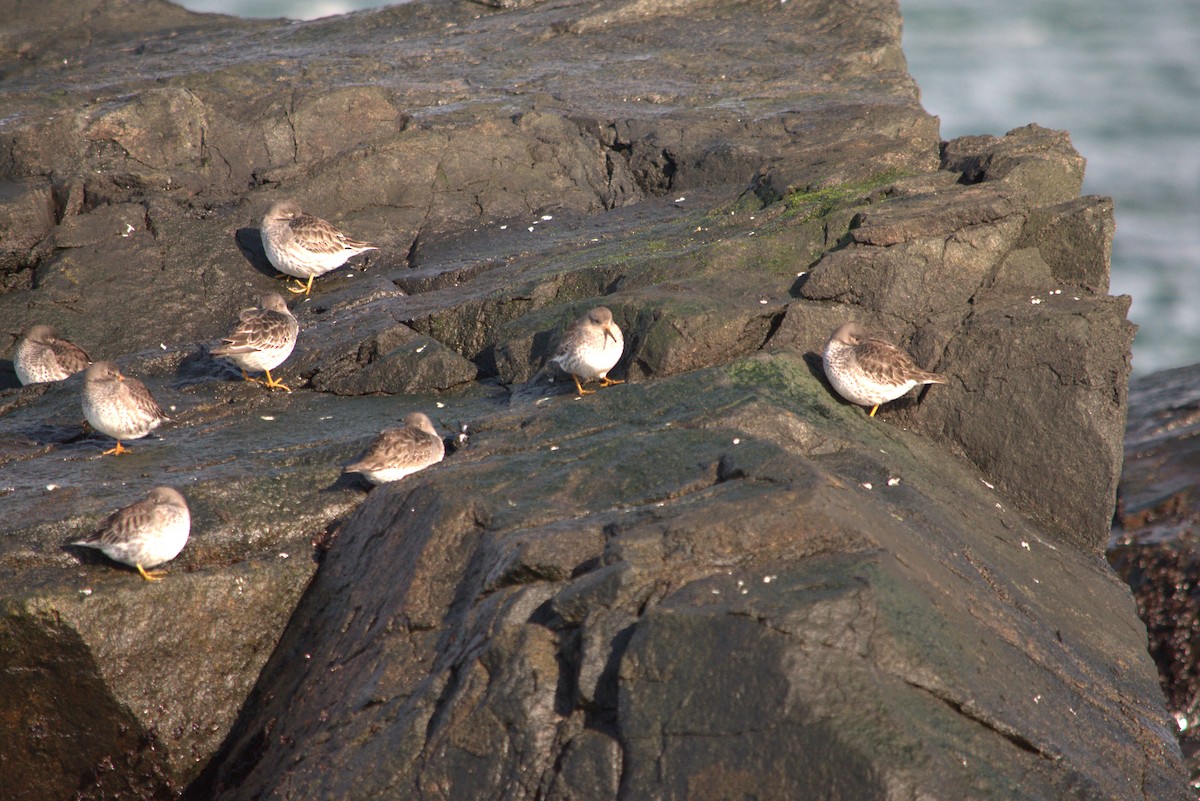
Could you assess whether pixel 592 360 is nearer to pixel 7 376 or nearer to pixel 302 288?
pixel 302 288

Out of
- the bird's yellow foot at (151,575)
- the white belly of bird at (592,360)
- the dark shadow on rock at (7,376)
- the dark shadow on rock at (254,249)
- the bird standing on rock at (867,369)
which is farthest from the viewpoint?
the dark shadow on rock at (254,249)

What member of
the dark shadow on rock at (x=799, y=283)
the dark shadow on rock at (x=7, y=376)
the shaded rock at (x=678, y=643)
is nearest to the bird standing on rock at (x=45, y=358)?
the dark shadow on rock at (x=7, y=376)

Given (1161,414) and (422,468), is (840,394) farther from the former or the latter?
(1161,414)

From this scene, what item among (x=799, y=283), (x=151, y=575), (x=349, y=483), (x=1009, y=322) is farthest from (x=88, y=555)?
(x=1009, y=322)

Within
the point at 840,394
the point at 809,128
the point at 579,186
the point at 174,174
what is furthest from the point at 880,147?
the point at 174,174

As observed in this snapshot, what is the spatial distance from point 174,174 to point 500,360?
6227 millimetres

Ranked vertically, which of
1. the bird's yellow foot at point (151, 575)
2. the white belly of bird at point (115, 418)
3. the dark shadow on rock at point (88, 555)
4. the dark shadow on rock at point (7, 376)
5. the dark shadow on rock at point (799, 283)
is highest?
the dark shadow on rock at point (799, 283)

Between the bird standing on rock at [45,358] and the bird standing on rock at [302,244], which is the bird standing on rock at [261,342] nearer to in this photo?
the bird standing on rock at [45,358]

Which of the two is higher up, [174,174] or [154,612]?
[174,174]

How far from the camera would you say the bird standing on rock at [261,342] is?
1028 centimetres

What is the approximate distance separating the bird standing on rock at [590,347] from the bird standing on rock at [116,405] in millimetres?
3247

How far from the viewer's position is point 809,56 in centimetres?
1880

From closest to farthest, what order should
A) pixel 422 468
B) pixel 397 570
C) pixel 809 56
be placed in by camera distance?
1. pixel 397 570
2. pixel 422 468
3. pixel 809 56

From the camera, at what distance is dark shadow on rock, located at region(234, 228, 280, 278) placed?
13.6 metres
